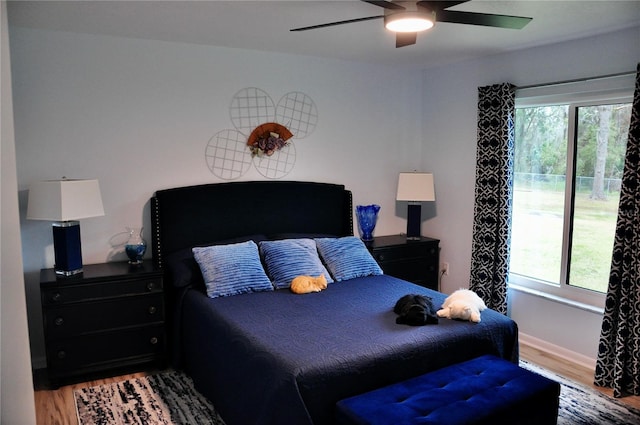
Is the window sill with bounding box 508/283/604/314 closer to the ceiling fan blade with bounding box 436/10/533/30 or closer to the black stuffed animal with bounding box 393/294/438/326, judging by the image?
the black stuffed animal with bounding box 393/294/438/326

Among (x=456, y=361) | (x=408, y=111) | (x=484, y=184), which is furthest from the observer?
(x=408, y=111)

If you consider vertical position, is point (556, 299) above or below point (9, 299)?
below

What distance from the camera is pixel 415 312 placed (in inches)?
109

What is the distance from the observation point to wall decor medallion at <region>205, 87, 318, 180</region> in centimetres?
400

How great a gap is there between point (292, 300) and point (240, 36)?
6.29 ft

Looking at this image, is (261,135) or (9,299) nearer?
(9,299)

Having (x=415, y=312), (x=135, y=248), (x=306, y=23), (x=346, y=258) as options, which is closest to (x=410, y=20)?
(x=306, y=23)

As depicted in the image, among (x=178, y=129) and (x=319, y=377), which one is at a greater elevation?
(x=178, y=129)

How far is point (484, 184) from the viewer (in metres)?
4.18

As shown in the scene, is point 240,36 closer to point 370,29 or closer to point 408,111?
point 370,29

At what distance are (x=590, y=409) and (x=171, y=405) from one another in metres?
2.56

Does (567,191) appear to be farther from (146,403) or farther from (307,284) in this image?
(146,403)

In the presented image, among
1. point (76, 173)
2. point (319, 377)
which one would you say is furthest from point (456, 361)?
point (76, 173)

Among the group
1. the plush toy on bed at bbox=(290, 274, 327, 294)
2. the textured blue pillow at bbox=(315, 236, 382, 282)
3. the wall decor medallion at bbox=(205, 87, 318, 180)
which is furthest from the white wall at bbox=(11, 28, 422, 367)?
the plush toy on bed at bbox=(290, 274, 327, 294)
